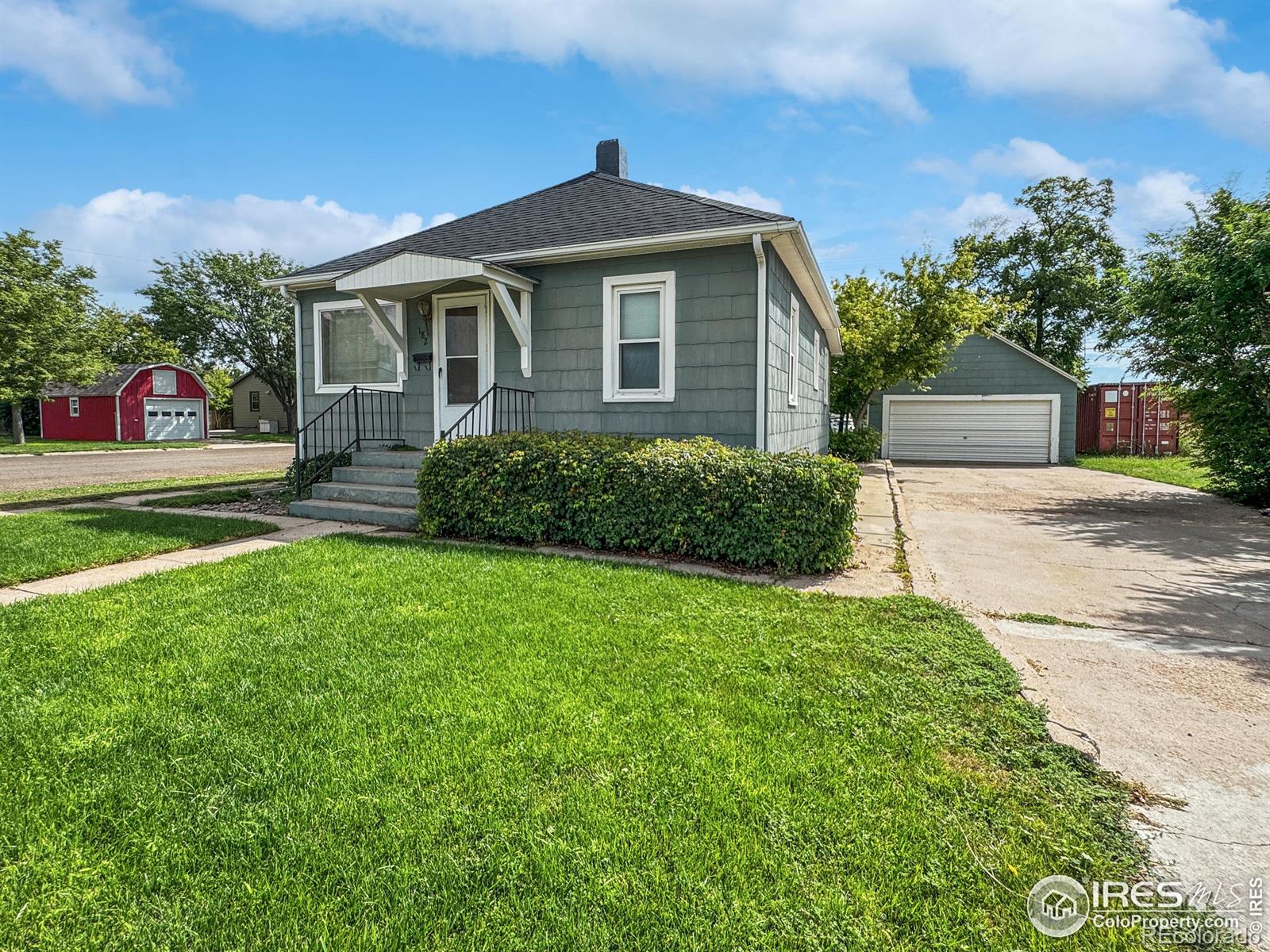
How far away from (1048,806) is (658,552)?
3742mm

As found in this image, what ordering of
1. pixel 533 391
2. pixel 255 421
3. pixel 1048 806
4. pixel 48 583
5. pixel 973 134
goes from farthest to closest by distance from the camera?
pixel 255 421 < pixel 973 134 < pixel 533 391 < pixel 48 583 < pixel 1048 806

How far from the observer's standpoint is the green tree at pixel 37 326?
22.1 m

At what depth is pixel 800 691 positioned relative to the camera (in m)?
2.77

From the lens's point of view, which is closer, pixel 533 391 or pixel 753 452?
pixel 753 452

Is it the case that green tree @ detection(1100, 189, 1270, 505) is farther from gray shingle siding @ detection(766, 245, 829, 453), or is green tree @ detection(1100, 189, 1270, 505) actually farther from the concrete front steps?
the concrete front steps

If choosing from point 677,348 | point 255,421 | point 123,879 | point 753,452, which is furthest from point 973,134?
point 255,421

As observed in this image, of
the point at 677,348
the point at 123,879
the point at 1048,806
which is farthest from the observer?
the point at 677,348

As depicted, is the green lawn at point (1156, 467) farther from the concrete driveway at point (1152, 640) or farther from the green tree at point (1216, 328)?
the concrete driveway at point (1152, 640)

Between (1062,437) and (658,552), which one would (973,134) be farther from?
(1062,437)

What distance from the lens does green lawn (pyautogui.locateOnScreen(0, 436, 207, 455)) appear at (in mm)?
20625

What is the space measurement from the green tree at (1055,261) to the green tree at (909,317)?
9.63m

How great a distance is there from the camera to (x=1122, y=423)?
18.7m

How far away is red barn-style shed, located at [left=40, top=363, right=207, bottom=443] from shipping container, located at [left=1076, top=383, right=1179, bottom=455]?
120 ft

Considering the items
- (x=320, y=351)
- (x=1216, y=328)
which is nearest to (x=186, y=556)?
(x=320, y=351)
